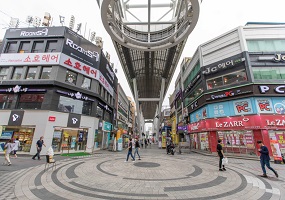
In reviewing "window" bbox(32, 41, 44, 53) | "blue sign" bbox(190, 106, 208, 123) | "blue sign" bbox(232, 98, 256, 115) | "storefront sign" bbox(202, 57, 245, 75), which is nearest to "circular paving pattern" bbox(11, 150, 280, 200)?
"blue sign" bbox(232, 98, 256, 115)

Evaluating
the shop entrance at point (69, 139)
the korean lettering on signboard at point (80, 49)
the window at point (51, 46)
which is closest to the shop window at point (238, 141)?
the shop entrance at point (69, 139)

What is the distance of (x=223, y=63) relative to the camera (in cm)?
1959

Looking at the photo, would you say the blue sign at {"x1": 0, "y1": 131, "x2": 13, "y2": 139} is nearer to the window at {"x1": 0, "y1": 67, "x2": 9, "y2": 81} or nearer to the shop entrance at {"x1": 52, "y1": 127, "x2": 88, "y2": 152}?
the shop entrance at {"x1": 52, "y1": 127, "x2": 88, "y2": 152}

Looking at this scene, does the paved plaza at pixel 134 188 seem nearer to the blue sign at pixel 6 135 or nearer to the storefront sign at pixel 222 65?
the blue sign at pixel 6 135

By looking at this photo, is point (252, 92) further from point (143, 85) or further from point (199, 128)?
point (143, 85)

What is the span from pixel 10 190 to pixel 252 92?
71.6 feet

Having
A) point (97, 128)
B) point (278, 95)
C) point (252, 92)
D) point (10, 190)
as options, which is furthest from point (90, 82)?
point (278, 95)

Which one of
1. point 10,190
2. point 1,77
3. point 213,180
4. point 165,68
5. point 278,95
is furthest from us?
point 165,68

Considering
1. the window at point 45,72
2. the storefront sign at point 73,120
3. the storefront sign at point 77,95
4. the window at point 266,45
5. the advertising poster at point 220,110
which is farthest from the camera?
the advertising poster at point 220,110

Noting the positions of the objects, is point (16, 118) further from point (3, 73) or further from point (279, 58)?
point (279, 58)

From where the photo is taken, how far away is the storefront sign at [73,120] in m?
17.5

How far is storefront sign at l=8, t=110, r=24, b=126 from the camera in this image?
51.3 feet

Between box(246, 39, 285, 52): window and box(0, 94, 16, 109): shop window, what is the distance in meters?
30.6

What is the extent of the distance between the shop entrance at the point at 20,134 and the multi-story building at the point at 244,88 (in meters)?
22.0
